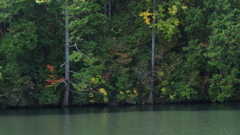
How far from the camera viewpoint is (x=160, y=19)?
3875cm

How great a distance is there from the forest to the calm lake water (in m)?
1.55

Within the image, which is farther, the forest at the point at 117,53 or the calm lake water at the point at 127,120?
the forest at the point at 117,53

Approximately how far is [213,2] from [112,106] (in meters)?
10.6

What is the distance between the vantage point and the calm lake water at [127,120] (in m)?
27.1

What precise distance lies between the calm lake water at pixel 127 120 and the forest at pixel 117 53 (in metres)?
1.55

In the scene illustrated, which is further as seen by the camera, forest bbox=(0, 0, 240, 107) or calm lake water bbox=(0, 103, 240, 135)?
forest bbox=(0, 0, 240, 107)

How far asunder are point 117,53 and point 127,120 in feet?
28.1

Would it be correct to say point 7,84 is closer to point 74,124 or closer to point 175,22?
point 74,124

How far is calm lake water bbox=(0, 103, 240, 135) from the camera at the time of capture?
27094 mm

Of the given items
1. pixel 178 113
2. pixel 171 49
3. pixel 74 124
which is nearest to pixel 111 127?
pixel 74 124

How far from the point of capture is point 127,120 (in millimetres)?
30578

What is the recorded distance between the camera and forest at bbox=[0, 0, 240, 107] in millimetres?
35500

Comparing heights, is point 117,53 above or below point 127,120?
above

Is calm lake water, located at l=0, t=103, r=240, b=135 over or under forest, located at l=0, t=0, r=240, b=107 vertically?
under
